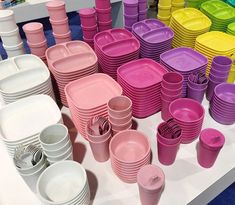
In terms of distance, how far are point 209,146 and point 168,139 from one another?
0.40ft

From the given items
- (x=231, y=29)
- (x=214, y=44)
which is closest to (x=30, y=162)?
(x=214, y=44)

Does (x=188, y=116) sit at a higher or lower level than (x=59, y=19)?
lower

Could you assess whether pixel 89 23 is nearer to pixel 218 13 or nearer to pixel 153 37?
pixel 153 37

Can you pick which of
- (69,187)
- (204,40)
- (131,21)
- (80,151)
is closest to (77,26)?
(131,21)

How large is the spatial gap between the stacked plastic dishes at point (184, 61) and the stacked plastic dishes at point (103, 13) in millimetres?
286

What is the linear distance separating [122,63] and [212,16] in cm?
50

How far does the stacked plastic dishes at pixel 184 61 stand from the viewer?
3.16ft

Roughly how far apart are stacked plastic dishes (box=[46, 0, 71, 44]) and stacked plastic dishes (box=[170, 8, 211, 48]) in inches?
18.1

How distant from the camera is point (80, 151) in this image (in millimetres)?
896

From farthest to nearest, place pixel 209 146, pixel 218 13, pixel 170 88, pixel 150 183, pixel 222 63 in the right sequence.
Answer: pixel 218 13
pixel 222 63
pixel 170 88
pixel 209 146
pixel 150 183

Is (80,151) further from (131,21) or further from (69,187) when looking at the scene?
(131,21)

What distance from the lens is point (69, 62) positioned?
1008 mm

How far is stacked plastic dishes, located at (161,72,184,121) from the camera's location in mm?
872

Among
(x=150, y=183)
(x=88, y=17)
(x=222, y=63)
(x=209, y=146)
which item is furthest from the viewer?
(x=88, y=17)
